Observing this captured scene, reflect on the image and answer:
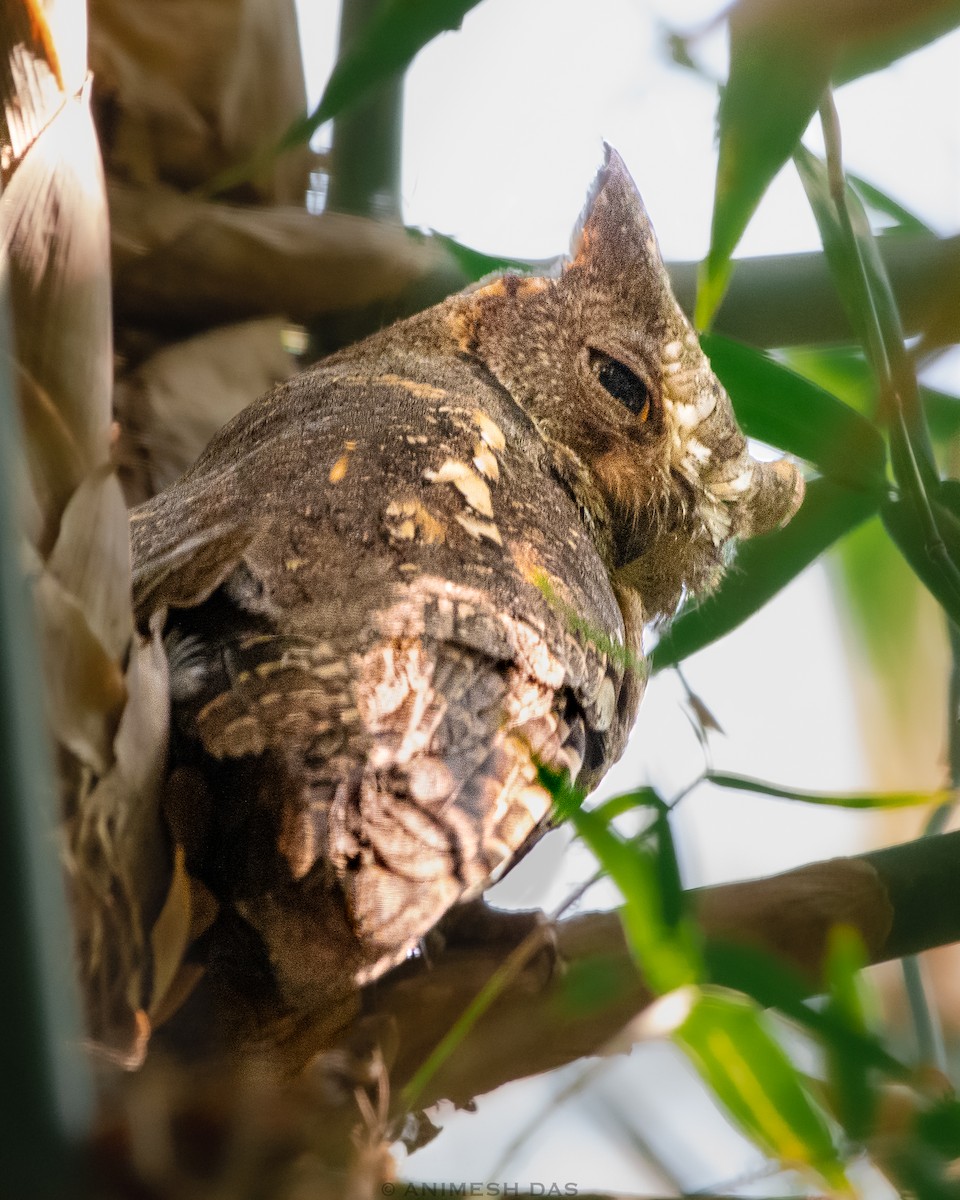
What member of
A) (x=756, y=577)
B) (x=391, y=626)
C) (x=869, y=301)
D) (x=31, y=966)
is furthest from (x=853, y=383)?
(x=31, y=966)

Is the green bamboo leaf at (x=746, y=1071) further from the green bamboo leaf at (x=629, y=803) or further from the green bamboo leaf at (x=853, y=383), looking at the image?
the green bamboo leaf at (x=853, y=383)

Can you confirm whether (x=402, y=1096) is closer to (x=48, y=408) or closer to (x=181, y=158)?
(x=48, y=408)

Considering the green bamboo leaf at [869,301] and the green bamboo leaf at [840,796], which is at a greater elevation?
the green bamboo leaf at [869,301]

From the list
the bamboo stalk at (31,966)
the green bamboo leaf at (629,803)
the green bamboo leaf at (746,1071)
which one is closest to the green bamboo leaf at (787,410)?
the green bamboo leaf at (629,803)

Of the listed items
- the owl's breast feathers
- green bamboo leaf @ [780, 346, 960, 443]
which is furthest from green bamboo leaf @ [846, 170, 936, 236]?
the owl's breast feathers

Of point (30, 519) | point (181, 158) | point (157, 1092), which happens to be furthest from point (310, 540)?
point (181, 158)

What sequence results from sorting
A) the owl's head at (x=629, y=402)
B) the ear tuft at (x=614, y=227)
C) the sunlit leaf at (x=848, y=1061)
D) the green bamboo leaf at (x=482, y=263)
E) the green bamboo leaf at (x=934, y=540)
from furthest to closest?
the green bamboo leaf at (x=482, y=263), the ear tuft at (x=614, y=227), the owl's head at (x=629, y=402), the green bamboo leaf at (x=934, y=540), the sunlit leaf at (x=848, y=1061)

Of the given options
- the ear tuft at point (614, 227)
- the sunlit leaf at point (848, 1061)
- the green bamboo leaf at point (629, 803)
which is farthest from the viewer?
the ear tuft at point (614, 227)
